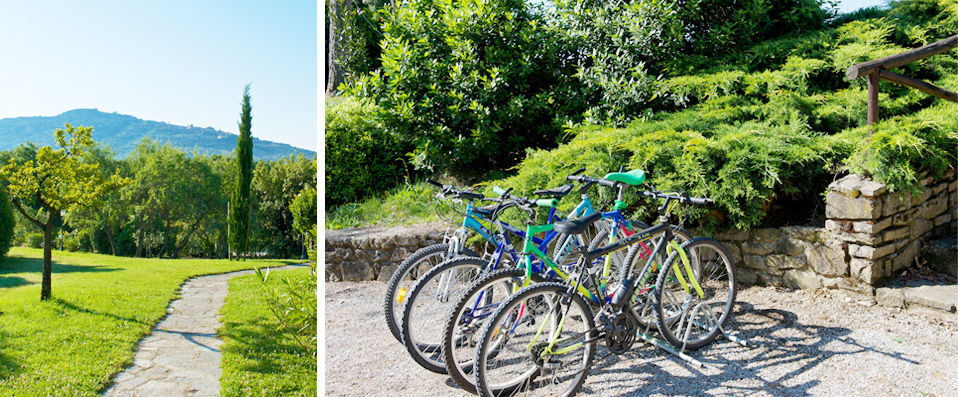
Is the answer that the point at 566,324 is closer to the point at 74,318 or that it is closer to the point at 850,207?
the point at 850,207

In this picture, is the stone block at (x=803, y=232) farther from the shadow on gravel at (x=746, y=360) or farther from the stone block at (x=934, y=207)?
the stone block at (x=934, y=207)

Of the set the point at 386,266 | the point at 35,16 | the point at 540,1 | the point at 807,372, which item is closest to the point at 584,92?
the point at 540,1

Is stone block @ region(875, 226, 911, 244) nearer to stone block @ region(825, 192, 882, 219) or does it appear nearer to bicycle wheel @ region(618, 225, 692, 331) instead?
stone block @ region(825, 192, 882, 219)

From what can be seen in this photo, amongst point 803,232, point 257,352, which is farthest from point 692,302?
point 257,352

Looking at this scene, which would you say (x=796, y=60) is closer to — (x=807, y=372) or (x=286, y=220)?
(x=807, y=372)

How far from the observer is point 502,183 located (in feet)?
13.2

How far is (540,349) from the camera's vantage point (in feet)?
7.27

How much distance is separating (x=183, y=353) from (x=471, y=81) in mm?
2811

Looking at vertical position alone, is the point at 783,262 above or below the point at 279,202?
below

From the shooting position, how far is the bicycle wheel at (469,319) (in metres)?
2.13

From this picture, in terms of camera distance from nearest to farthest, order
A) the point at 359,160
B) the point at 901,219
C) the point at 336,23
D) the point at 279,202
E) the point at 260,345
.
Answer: the point at 901,219 → the point at 260,345 → the point at 279,202 → the point at 359,160 → the point at 336,23

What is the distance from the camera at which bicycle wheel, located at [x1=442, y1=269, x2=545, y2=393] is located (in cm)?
213

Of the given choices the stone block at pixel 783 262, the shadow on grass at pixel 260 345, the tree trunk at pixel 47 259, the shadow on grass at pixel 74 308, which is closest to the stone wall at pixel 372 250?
the shadow on grass at pixel 260 345

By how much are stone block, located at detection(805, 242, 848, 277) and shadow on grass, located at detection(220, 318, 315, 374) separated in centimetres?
282
